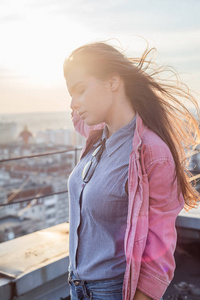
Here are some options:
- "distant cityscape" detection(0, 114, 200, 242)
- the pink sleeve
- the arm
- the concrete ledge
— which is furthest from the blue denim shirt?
"distant cityscape" detection(0, 114, 200, 242)

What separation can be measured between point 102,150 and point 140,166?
284mm

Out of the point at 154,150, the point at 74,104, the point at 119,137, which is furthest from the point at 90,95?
the point at 154,150

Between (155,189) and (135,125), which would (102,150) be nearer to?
(135,125)

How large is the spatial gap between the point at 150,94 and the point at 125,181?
39cm

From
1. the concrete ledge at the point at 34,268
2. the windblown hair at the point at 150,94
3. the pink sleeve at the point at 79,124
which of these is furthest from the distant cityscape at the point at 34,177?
the windblown hair at the point at 150,94

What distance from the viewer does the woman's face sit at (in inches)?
55.4

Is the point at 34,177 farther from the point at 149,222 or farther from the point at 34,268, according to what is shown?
the point at 149,222

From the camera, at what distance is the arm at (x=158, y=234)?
1271 mm

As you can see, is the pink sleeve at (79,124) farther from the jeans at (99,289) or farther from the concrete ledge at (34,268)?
the concrete ledge at (34,268)

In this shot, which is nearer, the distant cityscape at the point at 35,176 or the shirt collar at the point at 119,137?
the shirt collar at the point at 119,137

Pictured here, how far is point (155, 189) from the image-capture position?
127cm

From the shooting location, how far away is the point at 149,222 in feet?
4.18

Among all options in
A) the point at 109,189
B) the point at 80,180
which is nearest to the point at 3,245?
the point at 80,180

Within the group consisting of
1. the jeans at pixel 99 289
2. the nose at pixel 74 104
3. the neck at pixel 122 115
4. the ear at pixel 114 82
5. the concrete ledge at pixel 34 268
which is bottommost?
the concrete ledge at pixel 34 268
